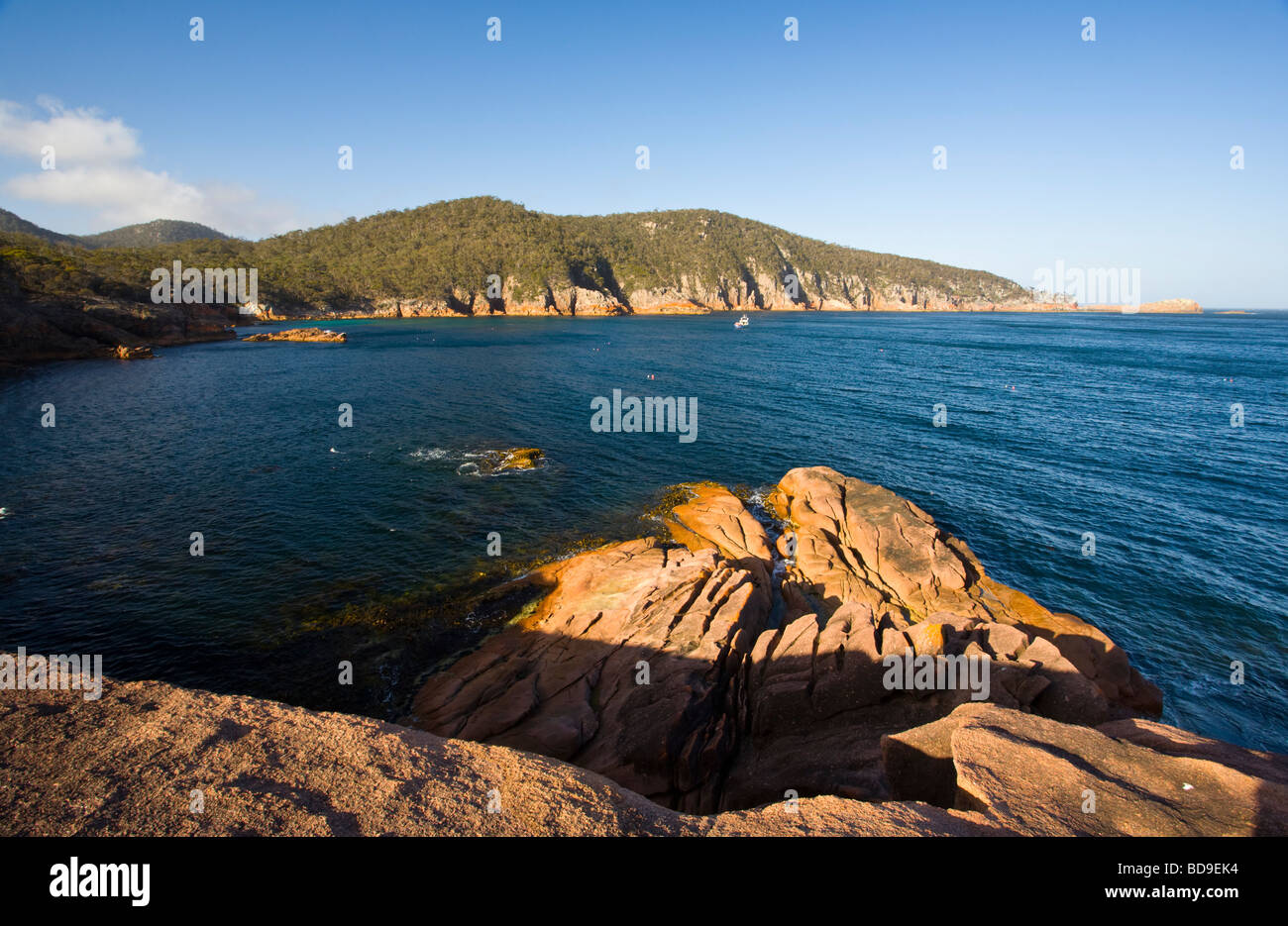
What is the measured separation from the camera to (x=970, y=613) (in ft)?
65.0

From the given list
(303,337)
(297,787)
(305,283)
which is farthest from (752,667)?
(305,283)

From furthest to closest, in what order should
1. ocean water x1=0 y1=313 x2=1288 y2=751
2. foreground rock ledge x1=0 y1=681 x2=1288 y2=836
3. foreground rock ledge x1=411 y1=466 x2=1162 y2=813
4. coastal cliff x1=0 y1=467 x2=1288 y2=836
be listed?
ocean water x1=0 y1=313 x2=1288 y2=751, foreground rock ledge x1=411 y1=466 x2=1162 y2=813, coastal cliff x1=0 y1=467 x2=1288 y2=836, foreground rock ledge x1=0 y1=681 x2=1288 y2=836

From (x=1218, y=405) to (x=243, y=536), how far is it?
87.3 metres

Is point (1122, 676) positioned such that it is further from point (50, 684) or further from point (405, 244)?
point (405, 244)

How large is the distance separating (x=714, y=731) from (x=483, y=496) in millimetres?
21447

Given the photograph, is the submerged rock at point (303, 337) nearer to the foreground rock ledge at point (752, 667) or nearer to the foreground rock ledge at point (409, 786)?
the foreground rock ledge at point (752, 667)

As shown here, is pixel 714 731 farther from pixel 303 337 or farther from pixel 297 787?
pixel 303 337

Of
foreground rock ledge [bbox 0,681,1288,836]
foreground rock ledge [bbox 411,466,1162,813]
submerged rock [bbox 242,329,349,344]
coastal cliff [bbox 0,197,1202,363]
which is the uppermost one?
coastal cliff [bbox 0,197,1202,363]

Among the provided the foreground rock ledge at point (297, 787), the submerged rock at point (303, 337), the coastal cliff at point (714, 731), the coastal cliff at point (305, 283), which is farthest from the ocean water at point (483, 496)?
the submerged rock at point (303, 337)

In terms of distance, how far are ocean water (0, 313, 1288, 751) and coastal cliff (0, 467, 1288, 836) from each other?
4.43 metres

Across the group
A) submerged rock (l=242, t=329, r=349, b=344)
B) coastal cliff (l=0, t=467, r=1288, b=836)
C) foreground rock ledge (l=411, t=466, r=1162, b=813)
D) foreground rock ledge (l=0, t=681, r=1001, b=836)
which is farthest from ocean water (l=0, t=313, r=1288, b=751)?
submerged rock (l=242, t=329, r=349, b=344)

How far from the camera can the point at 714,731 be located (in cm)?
1420

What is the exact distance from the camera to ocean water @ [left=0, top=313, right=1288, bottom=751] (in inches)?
748

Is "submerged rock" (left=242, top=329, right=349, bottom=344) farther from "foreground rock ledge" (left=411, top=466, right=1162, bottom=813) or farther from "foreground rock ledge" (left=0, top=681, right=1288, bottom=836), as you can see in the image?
"foreground rock ledge" (left=0, top=681, right=1288, bottom=836)
